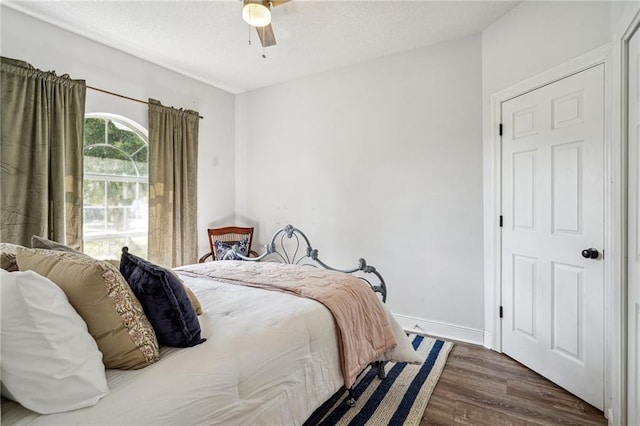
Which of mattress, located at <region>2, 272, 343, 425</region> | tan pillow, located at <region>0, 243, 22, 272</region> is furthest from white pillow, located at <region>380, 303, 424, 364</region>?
tan pillow, located at <region>0, 243, 22, 272</region>

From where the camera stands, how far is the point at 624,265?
5.41 ft

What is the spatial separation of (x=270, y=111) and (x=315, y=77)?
76 cm

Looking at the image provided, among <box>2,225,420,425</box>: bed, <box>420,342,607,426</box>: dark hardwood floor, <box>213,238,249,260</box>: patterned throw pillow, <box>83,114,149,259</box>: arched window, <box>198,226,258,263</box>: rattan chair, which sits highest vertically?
<box>83,114,149,259</box>: arched window

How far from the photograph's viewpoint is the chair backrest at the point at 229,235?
3961 mm

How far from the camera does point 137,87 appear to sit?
335cm

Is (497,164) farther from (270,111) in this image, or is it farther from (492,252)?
(270,111)

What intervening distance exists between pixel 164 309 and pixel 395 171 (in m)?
2.64

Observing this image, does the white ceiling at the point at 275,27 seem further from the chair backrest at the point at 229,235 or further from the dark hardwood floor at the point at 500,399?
the dark hardwood floor at the point at 500,399

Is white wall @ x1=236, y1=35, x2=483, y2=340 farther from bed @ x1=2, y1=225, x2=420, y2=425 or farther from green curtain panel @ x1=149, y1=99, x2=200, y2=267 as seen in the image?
bed @ x1=2, y1=225, x2=420, y2=425

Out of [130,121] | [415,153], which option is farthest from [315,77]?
[130,121]

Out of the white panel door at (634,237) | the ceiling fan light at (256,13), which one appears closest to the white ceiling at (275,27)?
Result: the ceiling fan light at (256,13)

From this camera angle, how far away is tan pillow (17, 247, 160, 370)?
1.05 meters

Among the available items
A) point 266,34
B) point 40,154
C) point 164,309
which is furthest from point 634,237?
point 40,154

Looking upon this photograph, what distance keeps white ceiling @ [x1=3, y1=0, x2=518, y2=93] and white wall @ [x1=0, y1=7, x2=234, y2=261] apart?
0.34ft
